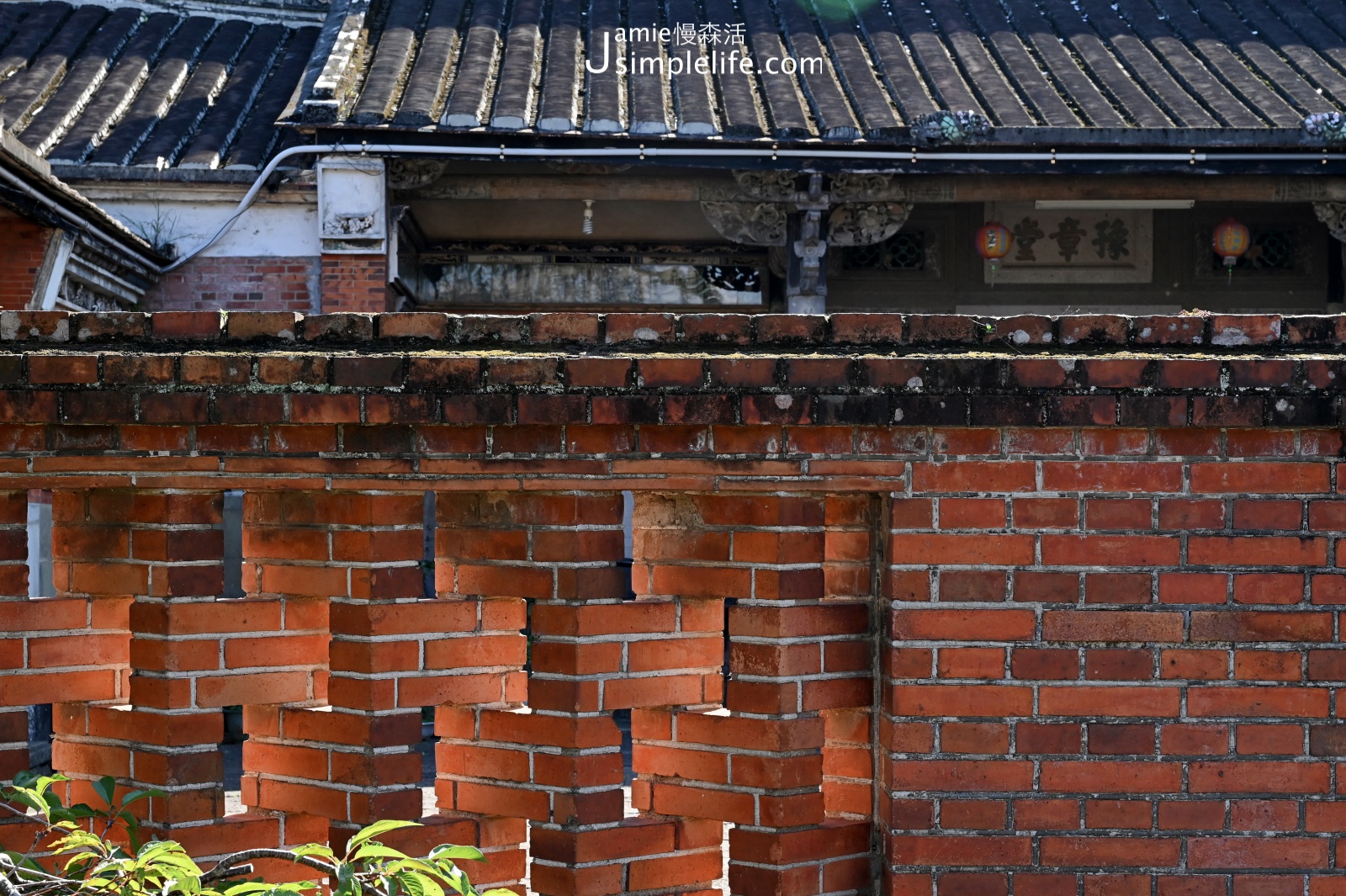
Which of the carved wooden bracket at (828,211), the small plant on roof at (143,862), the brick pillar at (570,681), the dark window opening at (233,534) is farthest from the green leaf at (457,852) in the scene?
the carved wooden bracket at (828,211)

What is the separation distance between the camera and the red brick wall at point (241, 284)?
345 inches

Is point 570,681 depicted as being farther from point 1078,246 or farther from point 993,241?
point 1078,246

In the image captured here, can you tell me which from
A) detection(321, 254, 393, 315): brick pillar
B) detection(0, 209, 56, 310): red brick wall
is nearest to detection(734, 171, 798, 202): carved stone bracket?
detection(321, 254, 393, 315): brick pillar

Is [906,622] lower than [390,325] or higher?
lower

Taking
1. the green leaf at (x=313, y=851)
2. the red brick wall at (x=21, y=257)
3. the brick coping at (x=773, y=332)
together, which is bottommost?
the green leaf at (x=313, y=851)

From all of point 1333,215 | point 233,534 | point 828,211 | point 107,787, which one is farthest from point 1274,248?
point 107,787

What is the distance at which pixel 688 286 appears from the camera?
9703 millimetres

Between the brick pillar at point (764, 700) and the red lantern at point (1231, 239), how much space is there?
25.6 feet

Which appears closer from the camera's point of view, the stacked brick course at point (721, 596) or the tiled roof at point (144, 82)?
the stacked brick course at point (721, 596)

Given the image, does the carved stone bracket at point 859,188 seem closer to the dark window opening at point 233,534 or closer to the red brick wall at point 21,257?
the dark window opening at point 233,534

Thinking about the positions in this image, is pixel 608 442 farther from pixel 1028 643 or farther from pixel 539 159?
pixel 539 159

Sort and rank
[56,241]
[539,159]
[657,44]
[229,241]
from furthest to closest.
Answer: [657,44]
[229,241]
[539,159]
[56,241]

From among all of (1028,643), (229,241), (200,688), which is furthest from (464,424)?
(229,241)

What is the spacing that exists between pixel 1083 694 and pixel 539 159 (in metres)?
6.27
